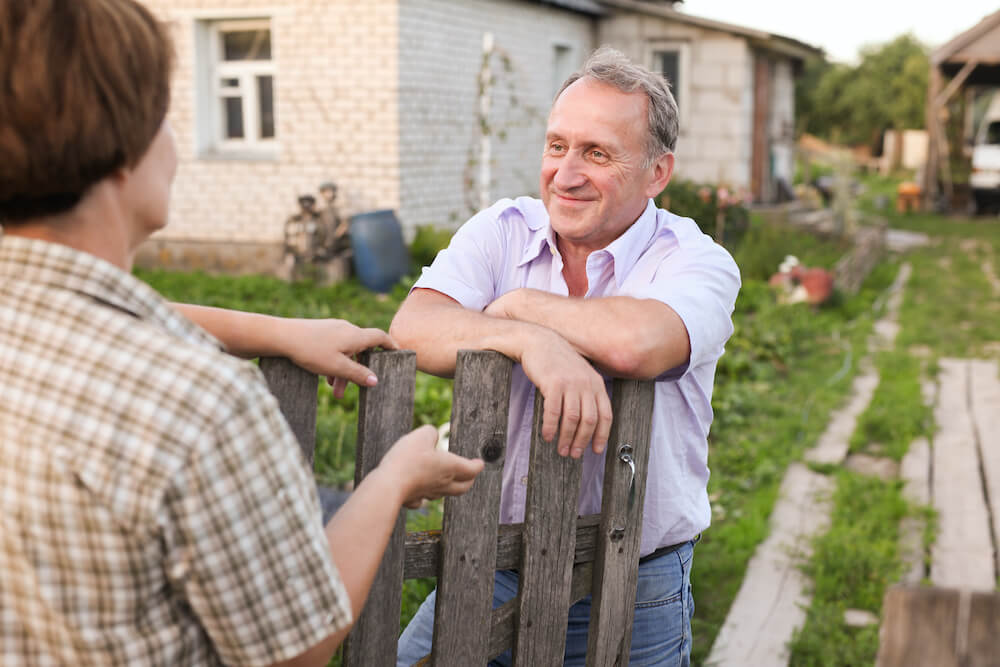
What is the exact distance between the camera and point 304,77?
11281 millimetres

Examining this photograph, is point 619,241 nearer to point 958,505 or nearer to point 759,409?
point 958,505

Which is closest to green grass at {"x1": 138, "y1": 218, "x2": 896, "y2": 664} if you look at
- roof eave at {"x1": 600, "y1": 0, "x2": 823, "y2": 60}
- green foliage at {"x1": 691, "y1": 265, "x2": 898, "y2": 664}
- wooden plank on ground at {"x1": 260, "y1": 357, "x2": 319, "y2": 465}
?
green foliage at {"x1": 691, "y1": 265, "x2": 898, "y2": 664}

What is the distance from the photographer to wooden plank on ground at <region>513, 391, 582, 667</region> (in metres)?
1.91

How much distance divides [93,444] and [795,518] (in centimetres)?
406

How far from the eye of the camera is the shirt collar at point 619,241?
2189mm

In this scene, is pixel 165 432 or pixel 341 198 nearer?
pixel 165 432

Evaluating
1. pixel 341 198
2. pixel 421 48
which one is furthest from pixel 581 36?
pixel 341 198

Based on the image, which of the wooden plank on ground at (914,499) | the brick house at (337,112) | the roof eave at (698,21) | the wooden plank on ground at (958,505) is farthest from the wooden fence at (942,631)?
the roof eave at (698,21)

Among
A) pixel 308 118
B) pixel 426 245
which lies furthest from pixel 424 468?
pixel 308 118

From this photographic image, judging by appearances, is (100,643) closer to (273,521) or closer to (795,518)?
(273,521)

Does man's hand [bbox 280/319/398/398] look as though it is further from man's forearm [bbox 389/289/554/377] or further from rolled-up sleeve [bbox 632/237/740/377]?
rolled-up sleeve [bbox 632/237/740/377]

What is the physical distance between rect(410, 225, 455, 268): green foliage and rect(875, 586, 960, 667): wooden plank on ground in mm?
9883

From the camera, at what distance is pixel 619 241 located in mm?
2184

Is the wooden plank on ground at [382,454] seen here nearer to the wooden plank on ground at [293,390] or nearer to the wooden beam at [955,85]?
the wooden plank on ground at [293,390]
